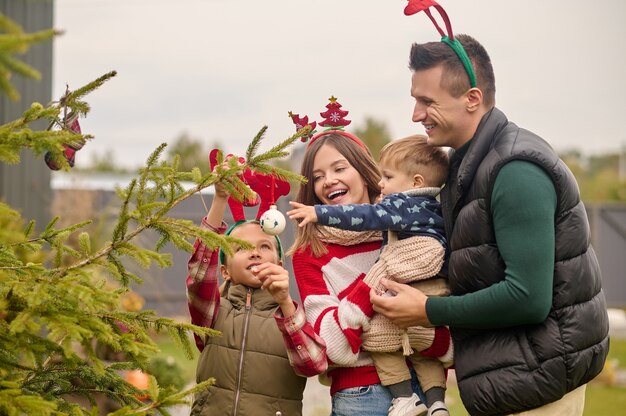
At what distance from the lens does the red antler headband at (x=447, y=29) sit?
3004mm

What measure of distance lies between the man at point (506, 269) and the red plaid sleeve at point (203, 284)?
66 centimetres

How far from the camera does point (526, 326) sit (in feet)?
9.31

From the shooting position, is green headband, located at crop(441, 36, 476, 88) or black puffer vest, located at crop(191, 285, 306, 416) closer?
green headband, located at crop(441, 36, 476, 88)

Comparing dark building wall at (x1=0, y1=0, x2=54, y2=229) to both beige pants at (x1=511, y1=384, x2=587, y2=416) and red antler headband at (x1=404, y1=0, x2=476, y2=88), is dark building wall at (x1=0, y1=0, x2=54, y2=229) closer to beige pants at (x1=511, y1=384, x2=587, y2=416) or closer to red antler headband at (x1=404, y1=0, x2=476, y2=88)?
red antler headband at (x1=404, y1=0, x2=476, y2=88)

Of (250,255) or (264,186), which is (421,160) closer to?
(264,186)

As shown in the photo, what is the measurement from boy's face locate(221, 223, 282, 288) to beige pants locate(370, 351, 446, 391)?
556 millimetres

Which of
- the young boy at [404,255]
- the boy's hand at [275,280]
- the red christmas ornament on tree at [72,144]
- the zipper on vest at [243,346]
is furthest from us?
the zipper on vest at [243,346]

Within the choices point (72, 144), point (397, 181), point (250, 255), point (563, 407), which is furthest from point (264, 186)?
point (563, 407)

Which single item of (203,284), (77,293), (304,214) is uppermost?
(304,214)

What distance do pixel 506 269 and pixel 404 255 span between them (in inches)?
17.8

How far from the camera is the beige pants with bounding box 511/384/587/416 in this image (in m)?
2.86

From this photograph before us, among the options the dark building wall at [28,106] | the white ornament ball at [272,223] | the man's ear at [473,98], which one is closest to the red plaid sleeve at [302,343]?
the white ornament ball at [272,223]

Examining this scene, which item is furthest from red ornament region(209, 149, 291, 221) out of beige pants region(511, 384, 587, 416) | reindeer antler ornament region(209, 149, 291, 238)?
beige pants region(511, 384, 587, 416)

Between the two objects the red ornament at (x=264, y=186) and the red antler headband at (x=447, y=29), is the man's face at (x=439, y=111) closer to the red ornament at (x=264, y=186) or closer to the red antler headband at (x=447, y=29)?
the red antler headband at (x=447, y=29)
